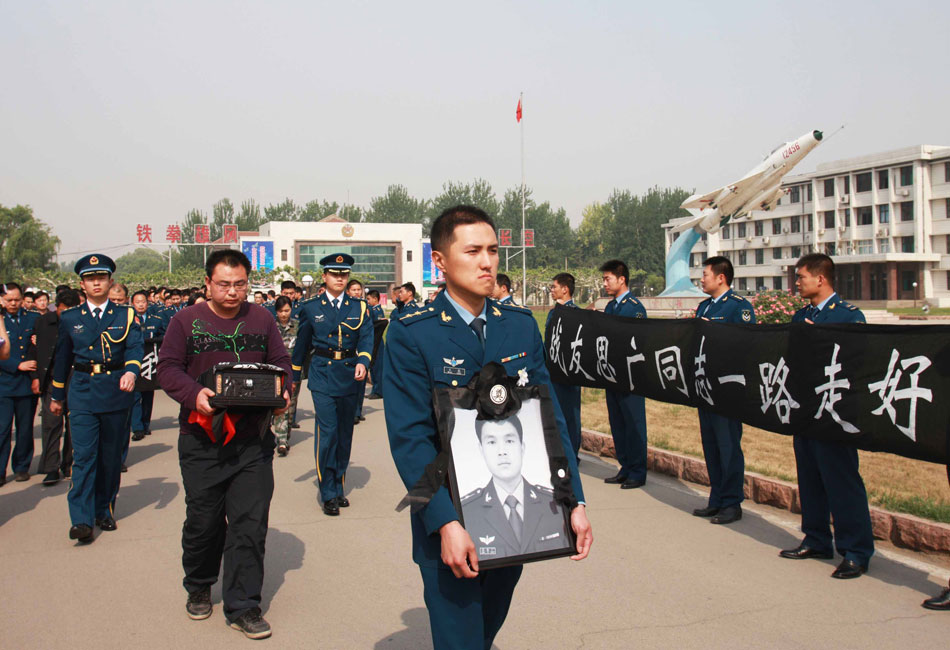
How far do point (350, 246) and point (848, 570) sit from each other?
8990cm

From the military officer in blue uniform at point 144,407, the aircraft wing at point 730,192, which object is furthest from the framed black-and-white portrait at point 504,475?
the aircraft wing at point 730,192

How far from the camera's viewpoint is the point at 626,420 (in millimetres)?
7930

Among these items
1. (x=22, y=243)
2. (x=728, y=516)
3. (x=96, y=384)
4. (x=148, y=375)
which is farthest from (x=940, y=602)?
(x=22, y=243)

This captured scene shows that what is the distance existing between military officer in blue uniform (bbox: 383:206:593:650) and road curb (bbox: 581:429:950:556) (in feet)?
12.7

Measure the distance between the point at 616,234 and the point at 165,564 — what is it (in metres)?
111

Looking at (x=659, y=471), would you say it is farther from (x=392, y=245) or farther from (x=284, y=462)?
(x=392, y=245)

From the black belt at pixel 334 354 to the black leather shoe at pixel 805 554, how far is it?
4057mm

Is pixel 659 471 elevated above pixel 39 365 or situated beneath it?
situated beneath

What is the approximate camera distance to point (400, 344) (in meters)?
2.82

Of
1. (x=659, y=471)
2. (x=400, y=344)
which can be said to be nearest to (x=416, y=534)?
(x=400, y=344)

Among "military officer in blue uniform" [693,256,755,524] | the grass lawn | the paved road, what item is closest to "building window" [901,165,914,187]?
the grass lawn

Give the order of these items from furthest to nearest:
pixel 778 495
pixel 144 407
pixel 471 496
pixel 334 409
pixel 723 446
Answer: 1. pixel 144 407
2. pixel 334 409
3. pixel 778 495
4. pixel 723 446
5. pixel 471 496

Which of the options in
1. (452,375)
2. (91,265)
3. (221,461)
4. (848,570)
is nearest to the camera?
(452,375)

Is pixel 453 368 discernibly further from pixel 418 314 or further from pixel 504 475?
pixel 504 475
